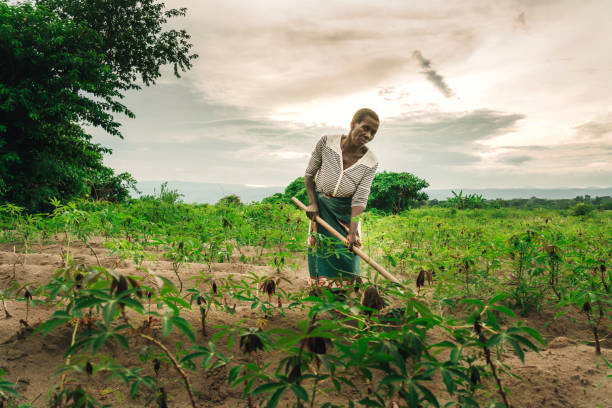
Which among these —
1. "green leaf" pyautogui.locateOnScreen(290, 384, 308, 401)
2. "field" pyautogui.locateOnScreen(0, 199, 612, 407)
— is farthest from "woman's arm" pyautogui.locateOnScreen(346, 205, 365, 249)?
"green leaf" pyautogui.locateOnScreen(290, 384, 308, 401)

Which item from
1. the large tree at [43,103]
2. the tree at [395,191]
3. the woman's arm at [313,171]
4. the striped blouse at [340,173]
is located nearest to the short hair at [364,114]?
the striped blouse at [340,173]

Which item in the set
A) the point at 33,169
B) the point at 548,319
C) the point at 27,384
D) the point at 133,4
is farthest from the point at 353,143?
the point at 133,4

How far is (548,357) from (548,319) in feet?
3.09

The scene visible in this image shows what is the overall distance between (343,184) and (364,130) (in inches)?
23.7

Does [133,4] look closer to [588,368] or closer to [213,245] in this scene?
[213,245]

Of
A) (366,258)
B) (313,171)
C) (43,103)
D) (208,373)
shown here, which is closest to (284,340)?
(208,373)

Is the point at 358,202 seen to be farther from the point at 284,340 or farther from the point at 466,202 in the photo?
the point at 466,202

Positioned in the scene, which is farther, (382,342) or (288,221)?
(288,221)

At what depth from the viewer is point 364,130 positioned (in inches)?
128

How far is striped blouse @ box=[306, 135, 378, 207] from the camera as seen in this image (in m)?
3.38

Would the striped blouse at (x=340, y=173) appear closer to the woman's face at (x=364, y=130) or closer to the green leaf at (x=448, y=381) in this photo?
the woman's face at (x=364, y=130)

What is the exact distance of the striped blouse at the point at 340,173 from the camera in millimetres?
3375

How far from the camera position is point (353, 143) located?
11.2 feet

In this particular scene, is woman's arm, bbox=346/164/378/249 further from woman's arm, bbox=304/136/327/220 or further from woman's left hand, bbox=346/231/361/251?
woman's arm, bbox=304/136/327/220
